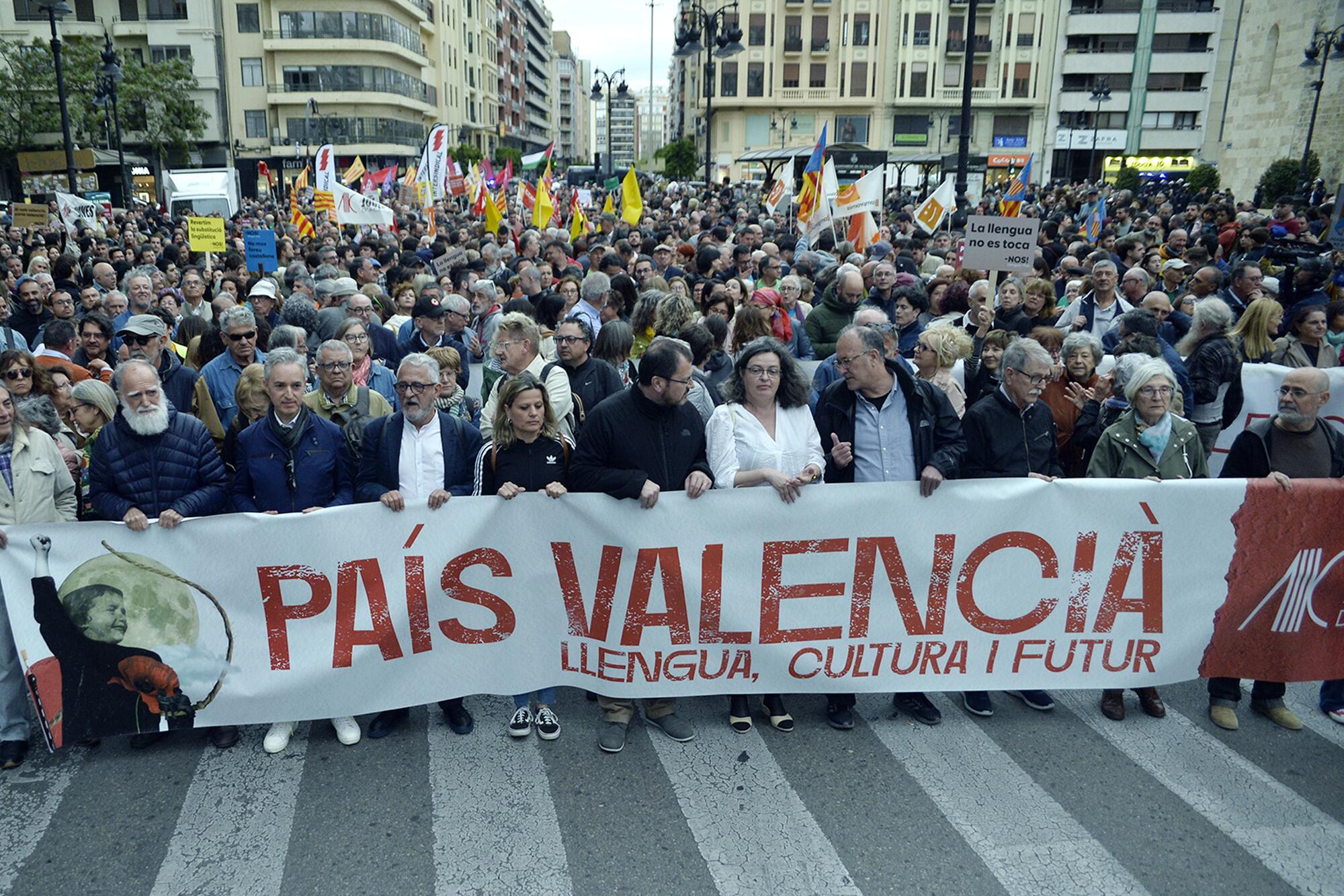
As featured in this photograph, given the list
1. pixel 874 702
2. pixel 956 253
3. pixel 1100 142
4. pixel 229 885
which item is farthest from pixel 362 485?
pixel 1100 142

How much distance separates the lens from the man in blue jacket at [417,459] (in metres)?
4.91

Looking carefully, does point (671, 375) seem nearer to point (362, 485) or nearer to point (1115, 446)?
point (362, 485)

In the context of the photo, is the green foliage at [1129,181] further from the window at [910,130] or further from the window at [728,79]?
the window at [728,79]

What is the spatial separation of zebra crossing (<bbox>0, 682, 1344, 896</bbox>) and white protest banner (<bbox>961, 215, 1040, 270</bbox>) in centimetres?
504

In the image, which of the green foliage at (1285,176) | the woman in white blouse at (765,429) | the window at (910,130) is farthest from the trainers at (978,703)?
the window at (910,130)

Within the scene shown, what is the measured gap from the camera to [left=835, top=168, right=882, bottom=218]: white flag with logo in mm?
15273

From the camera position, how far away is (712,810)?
4.29 meters

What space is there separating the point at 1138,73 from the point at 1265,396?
233 feet

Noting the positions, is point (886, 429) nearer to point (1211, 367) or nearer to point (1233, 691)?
point (1233, 691)

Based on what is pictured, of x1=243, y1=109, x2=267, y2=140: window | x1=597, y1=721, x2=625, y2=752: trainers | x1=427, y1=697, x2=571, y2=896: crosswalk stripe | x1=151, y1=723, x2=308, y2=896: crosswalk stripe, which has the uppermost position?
x1=243, y1=109, x2=267, y2=140: window

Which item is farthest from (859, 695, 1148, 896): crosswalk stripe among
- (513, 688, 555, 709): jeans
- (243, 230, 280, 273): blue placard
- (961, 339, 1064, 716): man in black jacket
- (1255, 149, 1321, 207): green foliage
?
(1255, 149, 1321, 207): green foliage

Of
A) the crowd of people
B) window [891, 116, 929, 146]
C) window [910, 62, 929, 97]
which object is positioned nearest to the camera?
the crowd of people

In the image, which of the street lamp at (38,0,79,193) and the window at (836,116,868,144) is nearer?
the street lamp at (38,0,79,193)

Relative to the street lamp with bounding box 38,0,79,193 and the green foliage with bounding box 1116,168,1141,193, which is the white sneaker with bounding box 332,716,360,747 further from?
the green foliage with bounding box 1116,168,1141,193
